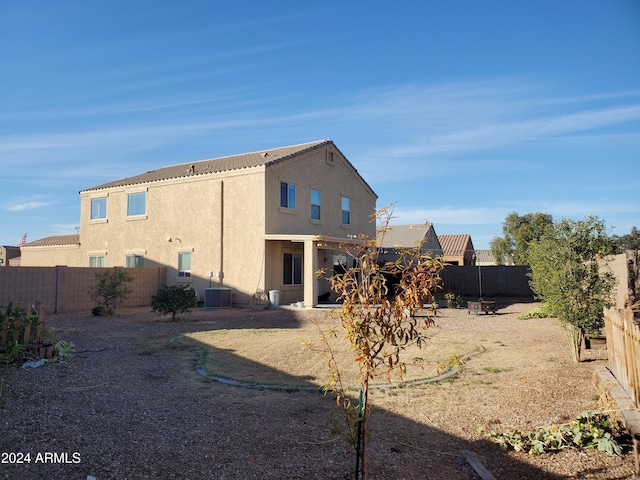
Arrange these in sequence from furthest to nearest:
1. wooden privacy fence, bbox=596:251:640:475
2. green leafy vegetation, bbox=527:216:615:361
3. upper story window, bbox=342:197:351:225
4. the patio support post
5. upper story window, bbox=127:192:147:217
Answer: upper story window, bbox=342:197:351:225 < upper story window, bbox=127:192:147:217 < the patio support post < green leafy vegetation, bbox=527:216:615:361 < wooden privacy fence, bbox=596:251:640:475

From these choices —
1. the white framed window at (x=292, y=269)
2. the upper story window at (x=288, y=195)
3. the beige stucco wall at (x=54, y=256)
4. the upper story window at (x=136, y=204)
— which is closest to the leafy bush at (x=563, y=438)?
the white framed window at (x=292, y=269)

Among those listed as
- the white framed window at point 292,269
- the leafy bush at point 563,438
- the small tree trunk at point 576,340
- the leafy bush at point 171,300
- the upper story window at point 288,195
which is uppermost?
the upper story window at point 288,195

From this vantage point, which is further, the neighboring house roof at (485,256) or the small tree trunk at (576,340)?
the neighboring house roof at (485,256)

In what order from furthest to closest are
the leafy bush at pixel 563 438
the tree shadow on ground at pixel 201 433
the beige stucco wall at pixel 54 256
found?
the beige stucco wall at pixel 54 256
the leafy bush at pixel 563 438
the tree shadow on ground at pixel 201 433

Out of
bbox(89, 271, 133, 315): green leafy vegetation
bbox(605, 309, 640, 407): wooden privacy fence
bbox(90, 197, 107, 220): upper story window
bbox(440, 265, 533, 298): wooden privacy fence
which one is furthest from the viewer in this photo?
bbox(440, 265, 533, 298): wooden privacy fence

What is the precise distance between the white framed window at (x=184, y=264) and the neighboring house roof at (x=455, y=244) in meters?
27.9

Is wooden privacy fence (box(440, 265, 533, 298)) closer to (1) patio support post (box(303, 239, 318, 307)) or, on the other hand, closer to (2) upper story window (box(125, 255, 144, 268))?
(1) patio support post (box(303, 239, 318, 307))

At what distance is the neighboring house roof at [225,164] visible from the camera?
23194 millimetres

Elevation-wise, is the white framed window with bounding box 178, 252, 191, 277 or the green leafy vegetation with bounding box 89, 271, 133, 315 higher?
the white framed window with bounding box 178, 252, 191, 277

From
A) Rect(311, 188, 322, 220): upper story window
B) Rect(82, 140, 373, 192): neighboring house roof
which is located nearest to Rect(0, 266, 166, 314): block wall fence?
Rect(82, 140, 373, 192): neighboring house roof

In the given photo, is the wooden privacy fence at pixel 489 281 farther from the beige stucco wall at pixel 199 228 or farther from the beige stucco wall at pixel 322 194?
the beige stucco wall at pixel 199 228

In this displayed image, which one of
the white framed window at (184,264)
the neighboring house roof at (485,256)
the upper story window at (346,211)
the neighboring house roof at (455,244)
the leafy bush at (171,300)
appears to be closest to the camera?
the leafy bush at (171,300)

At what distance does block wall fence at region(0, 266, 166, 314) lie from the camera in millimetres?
A: 17594

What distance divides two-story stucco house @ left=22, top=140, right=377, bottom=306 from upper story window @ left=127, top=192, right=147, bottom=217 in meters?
0.08
